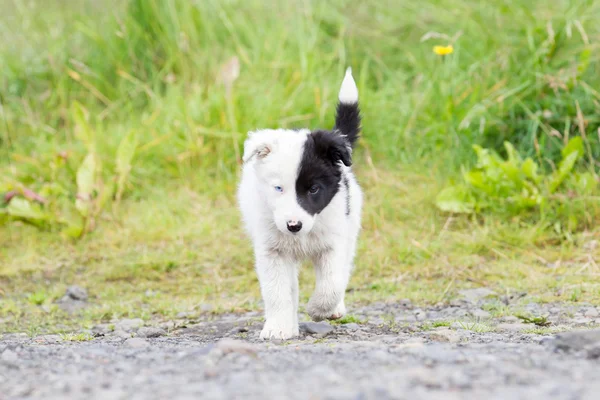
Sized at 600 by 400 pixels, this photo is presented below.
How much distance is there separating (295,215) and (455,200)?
8.96ft

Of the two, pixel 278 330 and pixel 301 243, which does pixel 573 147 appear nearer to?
pixel 301 243

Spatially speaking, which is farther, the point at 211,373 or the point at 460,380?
the point at 211,373

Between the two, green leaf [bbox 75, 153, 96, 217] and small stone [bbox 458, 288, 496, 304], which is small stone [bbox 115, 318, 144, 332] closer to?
green leaf [bbox 75, 153, 96, 217]

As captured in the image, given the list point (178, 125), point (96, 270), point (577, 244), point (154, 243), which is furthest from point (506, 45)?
point (96, 270)

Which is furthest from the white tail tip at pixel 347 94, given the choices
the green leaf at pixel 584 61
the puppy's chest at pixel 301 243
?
the green leaf at pixel 584 61

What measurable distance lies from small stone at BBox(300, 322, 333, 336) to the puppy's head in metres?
0.50

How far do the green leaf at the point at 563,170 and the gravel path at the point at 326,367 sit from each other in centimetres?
212

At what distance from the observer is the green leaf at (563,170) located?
5.85 metres

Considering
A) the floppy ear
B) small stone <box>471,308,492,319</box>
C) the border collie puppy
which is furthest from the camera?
small stone <box>471,308,492,319</box>

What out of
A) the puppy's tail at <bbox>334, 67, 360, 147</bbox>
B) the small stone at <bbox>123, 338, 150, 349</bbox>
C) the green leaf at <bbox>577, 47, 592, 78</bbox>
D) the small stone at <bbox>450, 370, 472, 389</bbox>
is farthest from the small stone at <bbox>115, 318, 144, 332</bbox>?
the green leaf at <bbox>577, 47, 592, 78</bbox>

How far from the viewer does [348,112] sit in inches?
181

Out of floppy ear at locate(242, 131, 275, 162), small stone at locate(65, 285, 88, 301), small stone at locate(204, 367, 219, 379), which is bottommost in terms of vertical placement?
small stone at locate(65, 285, 88, 301)

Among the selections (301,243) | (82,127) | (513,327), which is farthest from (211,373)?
(82,127)

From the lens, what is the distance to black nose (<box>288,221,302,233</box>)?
142 inches
